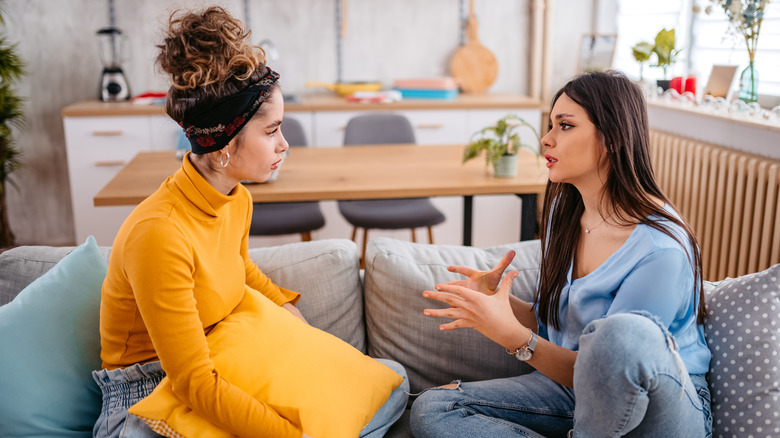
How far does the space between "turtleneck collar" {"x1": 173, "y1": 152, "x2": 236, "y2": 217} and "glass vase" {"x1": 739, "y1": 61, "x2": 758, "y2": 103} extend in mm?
2205

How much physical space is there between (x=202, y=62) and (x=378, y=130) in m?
2.18

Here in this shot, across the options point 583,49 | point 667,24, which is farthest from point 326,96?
point 667,24

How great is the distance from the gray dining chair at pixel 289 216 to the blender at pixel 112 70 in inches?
51.8

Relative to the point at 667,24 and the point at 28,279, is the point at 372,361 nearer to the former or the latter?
the point at 28,279

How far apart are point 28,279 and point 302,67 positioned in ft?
9.79

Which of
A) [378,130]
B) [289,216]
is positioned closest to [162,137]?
[289,216]

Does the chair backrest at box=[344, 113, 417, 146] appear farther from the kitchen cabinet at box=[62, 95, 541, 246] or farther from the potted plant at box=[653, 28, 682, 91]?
the potted plant at box=[653, 28, 682, 91]

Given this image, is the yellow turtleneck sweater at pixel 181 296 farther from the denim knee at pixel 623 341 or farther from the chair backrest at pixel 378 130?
the chair backrest at pixel 378 130

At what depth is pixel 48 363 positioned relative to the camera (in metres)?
1.38

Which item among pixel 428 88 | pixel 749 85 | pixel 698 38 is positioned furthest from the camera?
pixel 428 88

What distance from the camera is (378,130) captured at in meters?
3.43

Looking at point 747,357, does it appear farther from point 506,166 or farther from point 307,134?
point 307,134

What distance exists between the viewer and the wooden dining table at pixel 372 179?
7.33 feet

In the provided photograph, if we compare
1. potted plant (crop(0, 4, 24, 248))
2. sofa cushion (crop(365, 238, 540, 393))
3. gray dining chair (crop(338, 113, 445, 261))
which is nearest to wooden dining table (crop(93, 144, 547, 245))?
gray dining chair (crop(338, 113, 445, 261))
